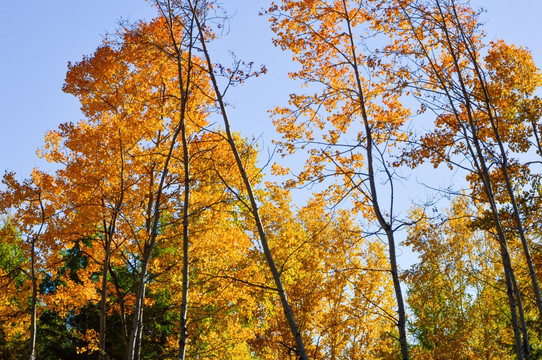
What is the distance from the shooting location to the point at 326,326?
1535cm

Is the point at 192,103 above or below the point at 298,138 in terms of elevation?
above

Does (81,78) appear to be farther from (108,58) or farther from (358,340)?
(358,340)

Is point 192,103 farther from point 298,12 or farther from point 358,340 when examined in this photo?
point 358,340

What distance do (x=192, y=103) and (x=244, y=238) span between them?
12.2ft

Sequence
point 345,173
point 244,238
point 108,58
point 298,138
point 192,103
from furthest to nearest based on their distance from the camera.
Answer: point 244,238 → point 108,58 → point 192,103 → point 298,138 → point 345,173

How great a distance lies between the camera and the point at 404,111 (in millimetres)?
9000

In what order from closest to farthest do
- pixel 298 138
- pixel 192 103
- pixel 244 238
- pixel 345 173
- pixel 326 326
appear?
1. pixel 345 173
2. pixel 298 138
3. pixel 192 103
4. pixel 244 238
5. pixel 326 326

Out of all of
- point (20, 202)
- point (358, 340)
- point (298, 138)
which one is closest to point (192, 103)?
point (298, 138)

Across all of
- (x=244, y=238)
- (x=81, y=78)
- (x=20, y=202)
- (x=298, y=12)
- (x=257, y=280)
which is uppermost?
(x=81, y=78)

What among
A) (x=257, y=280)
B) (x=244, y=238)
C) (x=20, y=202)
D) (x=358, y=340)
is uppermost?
(x=20, y=202)

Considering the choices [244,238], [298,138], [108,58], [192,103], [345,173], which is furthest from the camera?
[244,238]

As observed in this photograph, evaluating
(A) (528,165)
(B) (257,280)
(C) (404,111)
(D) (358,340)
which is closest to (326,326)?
(D) (358,340)

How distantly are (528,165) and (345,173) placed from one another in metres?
4.82

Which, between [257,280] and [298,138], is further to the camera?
[257,280]
